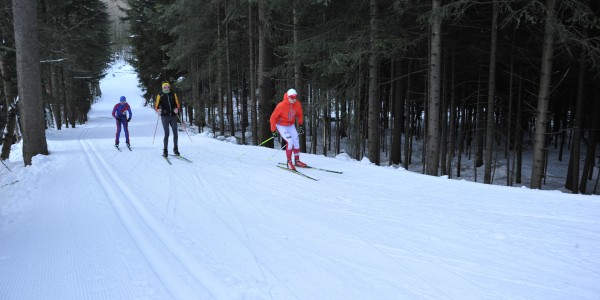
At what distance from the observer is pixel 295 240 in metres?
4.32

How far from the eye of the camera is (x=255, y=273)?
3.47 m

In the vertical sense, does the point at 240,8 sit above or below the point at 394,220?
above

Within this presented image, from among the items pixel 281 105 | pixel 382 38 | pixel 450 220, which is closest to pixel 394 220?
pixel 450 220

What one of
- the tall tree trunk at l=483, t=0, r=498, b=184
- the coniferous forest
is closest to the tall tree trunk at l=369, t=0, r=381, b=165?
the coniferous forest

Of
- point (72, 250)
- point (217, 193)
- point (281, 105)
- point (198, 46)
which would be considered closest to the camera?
point (72, 250)

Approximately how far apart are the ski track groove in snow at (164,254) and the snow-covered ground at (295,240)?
0.02 metres

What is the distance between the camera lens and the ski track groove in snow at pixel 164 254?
3204mm

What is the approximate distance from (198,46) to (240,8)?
737 centimetres

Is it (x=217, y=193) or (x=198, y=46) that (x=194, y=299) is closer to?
(x=217, y=193)

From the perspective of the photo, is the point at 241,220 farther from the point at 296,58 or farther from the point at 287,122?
the point at 296,58

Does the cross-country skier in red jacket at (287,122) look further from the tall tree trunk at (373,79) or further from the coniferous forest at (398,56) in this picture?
the tall tree trunk at (373,79)

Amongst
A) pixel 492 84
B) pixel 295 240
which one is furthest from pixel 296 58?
pixel 295 240

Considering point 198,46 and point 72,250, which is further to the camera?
point 198,46

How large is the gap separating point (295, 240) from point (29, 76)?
11134 millimetres
